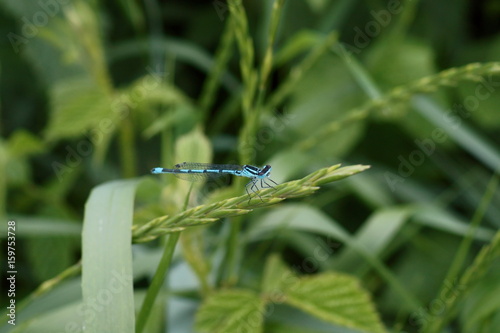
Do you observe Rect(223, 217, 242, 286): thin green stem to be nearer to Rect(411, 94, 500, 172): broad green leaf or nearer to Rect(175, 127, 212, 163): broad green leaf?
Rect(175, 127, 212, 163): broad green leaf

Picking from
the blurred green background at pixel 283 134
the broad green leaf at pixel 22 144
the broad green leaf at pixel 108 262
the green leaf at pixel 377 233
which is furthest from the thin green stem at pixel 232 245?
the broad green leaf at pixel 22 144

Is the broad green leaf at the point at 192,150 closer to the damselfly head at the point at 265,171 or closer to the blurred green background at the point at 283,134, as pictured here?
the blurred green background at the point at 283,134

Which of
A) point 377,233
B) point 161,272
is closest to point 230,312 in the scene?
point 161,272

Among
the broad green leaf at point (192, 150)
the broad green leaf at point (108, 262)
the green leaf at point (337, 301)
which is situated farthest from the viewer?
the broad green leaf at point (192, 150)

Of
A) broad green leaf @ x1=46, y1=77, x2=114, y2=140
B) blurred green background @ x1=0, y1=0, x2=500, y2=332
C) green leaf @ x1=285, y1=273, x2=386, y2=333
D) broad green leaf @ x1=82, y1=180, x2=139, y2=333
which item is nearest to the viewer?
broad green leaf @ x1=82, y1=180, x2=139, y2=333

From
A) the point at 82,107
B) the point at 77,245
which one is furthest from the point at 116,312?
the point at 77,245

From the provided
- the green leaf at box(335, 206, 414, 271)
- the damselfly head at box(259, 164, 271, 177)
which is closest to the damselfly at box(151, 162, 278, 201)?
the damselfly head at box(259, 164, 271, 177)
